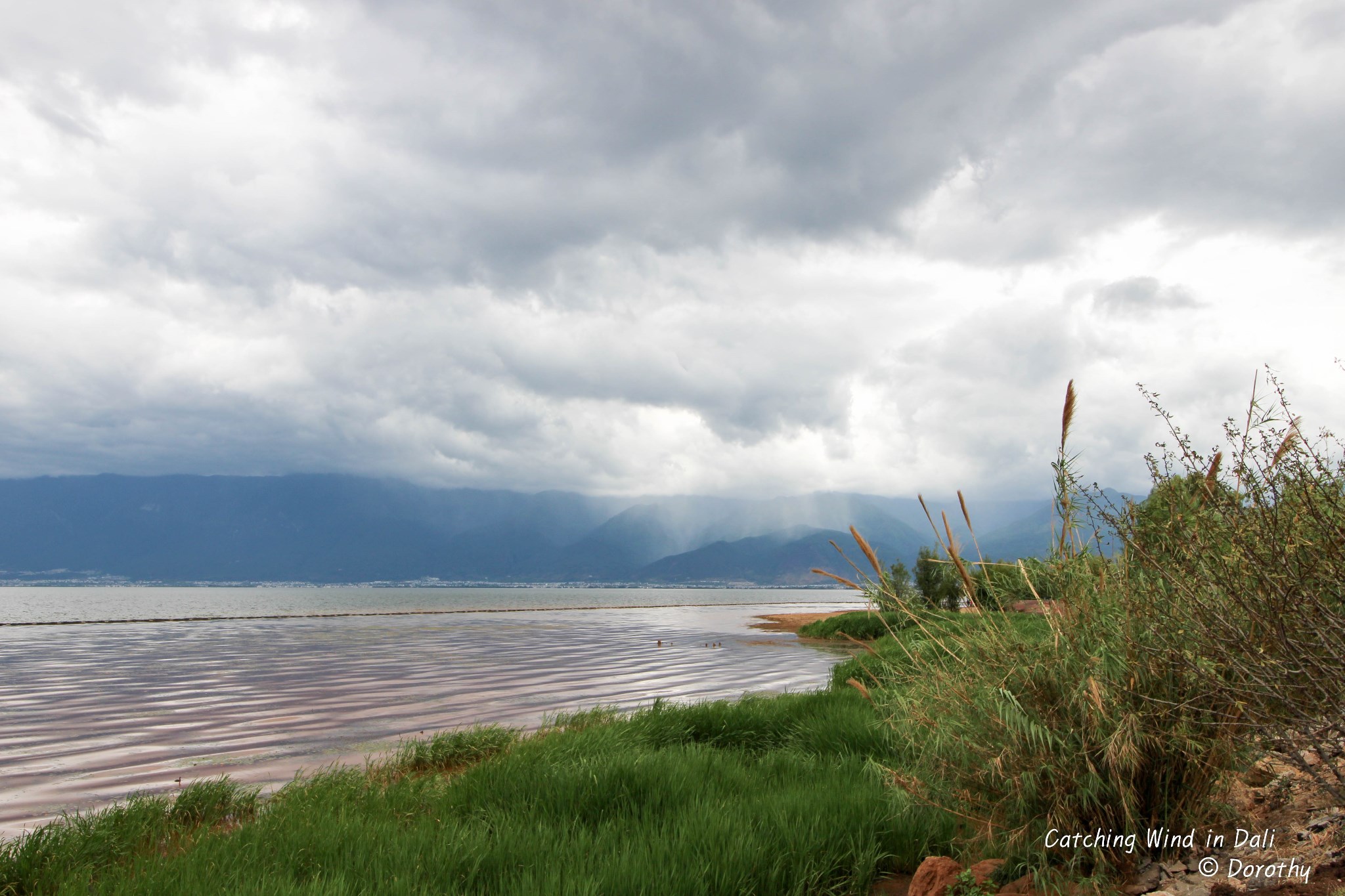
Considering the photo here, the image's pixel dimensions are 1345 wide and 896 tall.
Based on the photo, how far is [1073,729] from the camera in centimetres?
426

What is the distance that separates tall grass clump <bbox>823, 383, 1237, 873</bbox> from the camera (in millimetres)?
4199

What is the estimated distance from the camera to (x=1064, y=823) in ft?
14.2

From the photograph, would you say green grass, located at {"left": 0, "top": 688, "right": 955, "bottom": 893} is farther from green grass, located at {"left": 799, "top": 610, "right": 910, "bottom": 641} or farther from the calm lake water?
green grass, located at {"left": 799, "top": 610, "right": 910, "bottom": 641}

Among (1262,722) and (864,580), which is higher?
(864,580)

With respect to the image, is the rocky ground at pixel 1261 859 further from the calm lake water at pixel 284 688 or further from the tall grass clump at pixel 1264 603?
the calm lake water at pixel 284 688

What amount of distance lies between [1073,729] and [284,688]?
23299 mm

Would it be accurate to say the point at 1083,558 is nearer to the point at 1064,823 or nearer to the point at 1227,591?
the point at 1227,591

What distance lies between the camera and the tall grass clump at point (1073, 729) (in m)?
4.20

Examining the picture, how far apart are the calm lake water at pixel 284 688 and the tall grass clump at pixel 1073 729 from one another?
34.7ft

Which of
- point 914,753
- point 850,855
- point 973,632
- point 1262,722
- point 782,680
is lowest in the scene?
point 782,680

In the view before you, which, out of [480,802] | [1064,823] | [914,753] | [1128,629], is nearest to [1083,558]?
[1128,629]

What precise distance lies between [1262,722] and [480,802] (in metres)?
6.25

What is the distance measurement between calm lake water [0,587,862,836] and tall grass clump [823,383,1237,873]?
34.7 feet

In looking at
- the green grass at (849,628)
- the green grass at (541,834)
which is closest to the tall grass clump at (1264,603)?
the green grass at (541,834)
